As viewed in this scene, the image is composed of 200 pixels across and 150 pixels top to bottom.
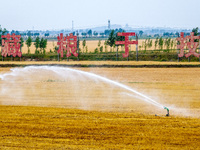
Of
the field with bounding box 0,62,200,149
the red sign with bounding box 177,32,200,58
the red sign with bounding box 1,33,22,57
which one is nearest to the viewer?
the field with bounding box 0,62,200,149

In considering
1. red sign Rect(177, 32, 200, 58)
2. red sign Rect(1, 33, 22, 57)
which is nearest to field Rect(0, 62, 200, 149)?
red sign Rect(177, 32, 200, 58)

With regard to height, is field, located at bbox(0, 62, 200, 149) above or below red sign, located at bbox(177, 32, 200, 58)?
below

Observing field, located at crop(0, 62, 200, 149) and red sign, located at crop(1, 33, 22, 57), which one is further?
red sign, located at crop(1, 33, 22, 57)

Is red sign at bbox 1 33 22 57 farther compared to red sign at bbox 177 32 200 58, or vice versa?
red sign at bbox 1 33 22 57

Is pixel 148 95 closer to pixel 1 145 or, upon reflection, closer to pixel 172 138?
pixel 172 138

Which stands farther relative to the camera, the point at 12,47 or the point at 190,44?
the point at 12,47

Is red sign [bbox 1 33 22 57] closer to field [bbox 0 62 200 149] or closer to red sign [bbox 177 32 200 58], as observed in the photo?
red sign [bbox 177 32 200 58]

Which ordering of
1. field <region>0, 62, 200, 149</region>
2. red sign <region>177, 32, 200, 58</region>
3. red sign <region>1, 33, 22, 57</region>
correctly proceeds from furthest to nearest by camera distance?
1. red sign <region>1, 33, 22, 57</region>
2. red sign <region>177, 32, 200, 58</region>
3. field <region>0, 62, 200, 149</region>

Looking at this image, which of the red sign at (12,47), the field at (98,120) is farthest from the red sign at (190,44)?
the red sign at (12,47)

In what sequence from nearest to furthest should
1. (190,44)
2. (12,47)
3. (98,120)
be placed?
(98,120) → (190,44) → (12,47)

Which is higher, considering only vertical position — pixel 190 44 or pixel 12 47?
pixel 190 44

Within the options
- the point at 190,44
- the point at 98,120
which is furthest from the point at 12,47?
the point at 98,120

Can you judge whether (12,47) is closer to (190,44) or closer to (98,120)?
(190,44)

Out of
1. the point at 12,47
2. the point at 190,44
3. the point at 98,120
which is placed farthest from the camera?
the point at 12,47
